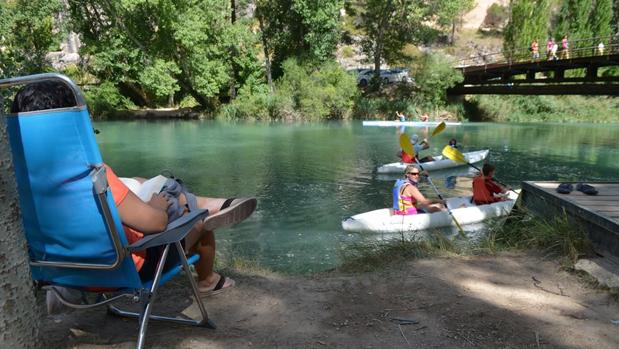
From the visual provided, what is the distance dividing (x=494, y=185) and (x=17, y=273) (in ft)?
29.8

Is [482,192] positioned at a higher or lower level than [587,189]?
lower

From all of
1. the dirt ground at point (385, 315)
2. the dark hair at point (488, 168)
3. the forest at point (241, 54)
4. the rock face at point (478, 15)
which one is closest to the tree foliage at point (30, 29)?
the forest at point (241, 54)

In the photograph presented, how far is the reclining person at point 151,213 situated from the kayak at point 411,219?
508 centimetres

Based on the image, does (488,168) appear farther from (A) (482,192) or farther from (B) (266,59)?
(B) (266,59)

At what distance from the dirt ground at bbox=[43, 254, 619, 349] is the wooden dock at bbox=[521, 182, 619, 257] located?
2.63 feet

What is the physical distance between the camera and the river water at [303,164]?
823 centimetres

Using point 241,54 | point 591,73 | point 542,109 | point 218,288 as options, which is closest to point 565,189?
point 218,288

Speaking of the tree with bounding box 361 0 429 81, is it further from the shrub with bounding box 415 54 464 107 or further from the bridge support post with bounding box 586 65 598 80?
the bridge support post with bounding box 586 65 598 80

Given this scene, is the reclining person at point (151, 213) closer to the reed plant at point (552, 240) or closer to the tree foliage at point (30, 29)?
the reed plant at point (552, 240)

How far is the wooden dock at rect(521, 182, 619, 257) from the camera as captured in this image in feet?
14.2

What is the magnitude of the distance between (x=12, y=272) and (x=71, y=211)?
379 millimetres

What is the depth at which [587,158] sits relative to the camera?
60.2ft

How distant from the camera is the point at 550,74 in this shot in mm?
43656

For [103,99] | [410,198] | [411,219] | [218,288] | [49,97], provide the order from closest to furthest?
[49,97]
[218,288]
[411,219]
[410,198]
[103,99]
